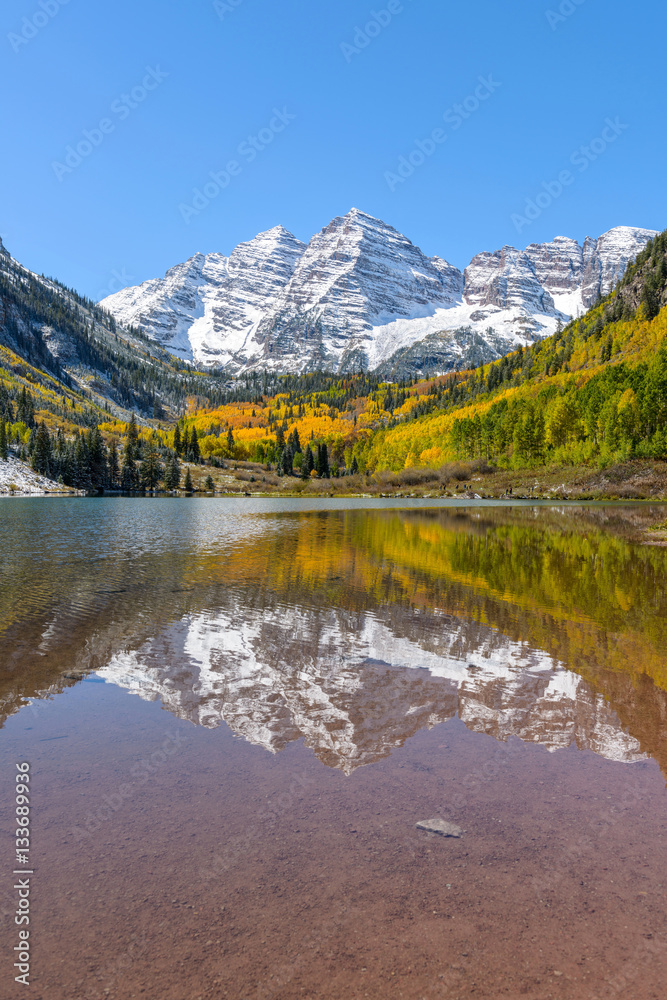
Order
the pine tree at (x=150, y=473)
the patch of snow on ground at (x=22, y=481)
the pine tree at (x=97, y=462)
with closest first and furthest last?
1. the patch of snow on ground at (x=22, y=481)
2. the pine tree at (x=97, y=462)
3. the pine tree at (x=150, y=473)

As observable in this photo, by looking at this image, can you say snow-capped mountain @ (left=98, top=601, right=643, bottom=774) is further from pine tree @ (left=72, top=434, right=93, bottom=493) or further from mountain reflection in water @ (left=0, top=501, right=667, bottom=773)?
pine tree @ (left=72, top=434, right=93, bottom=493)

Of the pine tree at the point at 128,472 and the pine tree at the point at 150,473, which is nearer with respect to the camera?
the pine tree at the point at 128,472

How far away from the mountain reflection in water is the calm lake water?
95mm

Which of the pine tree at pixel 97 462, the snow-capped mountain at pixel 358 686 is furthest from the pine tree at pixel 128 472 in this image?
the snow-capped mountain at pixel 358 686

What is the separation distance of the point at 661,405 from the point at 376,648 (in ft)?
363

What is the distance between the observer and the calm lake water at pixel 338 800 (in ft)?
15.0

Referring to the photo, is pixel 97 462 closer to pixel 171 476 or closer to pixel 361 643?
pixel 171 476

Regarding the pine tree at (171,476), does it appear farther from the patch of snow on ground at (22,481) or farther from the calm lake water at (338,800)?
the calm lake water at (338,800)

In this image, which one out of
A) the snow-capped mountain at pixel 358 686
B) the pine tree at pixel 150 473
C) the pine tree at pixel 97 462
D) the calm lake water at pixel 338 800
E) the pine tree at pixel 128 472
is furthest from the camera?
the pine tree at pixel 150 473

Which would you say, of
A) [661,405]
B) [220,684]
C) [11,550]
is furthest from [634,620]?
[661,405]

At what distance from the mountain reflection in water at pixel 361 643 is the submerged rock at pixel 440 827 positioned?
1.72 meters

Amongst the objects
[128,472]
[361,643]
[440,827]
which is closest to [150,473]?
[128,472]

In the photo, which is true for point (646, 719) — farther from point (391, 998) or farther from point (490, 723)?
point (391, 998)

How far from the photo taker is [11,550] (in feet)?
105
